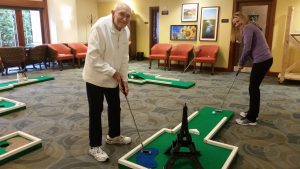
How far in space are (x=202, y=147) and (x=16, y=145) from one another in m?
1.97

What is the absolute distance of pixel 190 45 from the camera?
773 centimetres

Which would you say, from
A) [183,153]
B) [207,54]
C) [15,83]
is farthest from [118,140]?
[207,54]

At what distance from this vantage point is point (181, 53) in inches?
304

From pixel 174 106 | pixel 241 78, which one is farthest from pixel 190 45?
pixel 174 106

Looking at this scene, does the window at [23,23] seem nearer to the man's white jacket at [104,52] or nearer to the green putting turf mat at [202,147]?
the man's white jacket at [104,52]

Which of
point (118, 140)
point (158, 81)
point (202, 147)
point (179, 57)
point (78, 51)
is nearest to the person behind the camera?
point (202, 147)

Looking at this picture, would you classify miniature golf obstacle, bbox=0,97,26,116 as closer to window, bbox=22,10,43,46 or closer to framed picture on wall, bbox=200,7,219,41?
window, bbox=22,10,43,46

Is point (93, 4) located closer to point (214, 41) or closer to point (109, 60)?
point (214, 41)

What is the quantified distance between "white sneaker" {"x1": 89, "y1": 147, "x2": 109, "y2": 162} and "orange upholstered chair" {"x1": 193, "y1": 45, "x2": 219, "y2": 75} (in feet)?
17.0

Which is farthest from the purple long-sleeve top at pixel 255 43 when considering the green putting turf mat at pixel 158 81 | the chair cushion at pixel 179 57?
the chair cushion at pixel 179 57

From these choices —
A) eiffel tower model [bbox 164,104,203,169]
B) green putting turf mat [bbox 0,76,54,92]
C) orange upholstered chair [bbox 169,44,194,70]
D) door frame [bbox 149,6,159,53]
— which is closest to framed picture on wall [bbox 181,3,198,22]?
orange upholstered chair [bbox 169,44,194,70]

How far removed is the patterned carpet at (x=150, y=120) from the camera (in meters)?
2.45

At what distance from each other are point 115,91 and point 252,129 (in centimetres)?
192

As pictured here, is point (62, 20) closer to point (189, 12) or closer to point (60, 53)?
point (60, 53)
